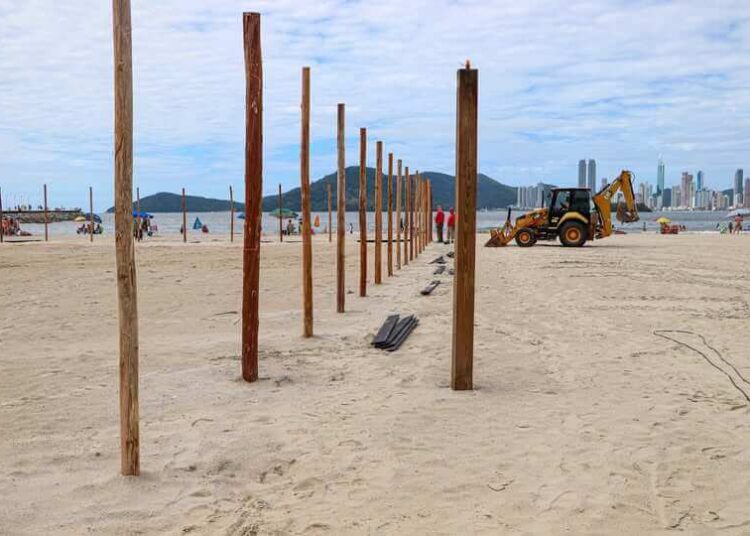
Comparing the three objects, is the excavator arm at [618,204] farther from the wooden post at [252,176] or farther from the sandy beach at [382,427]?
the wooden post at [252,176]

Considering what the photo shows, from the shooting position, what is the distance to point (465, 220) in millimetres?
5098

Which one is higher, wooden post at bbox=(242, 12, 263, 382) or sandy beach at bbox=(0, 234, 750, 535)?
wooden post at bbox=(242, 12, 263, 382)

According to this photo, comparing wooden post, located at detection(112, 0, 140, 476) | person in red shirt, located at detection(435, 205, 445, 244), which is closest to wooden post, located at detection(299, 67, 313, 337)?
wooden post, located at detection(112, 0, 140, 476)

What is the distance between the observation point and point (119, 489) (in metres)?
3.44

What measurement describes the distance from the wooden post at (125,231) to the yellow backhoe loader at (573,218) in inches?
876

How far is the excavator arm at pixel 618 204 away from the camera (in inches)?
1016


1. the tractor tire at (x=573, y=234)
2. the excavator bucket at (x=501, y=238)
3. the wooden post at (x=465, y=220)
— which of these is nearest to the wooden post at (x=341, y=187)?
the wooden post at (x=465, y=220)

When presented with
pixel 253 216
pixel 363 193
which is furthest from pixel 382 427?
pixel 363 193

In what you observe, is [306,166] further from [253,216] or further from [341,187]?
[253,216]

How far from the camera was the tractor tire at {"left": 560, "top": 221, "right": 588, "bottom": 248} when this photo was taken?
2439 cm

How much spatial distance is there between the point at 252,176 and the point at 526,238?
21.0 meters

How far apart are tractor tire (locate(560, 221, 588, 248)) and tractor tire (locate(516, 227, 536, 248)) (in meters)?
1.07

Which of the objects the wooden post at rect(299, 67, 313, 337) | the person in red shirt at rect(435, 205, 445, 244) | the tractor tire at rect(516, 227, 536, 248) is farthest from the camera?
the person in red shirt at rect(435, 205, 445, 244)

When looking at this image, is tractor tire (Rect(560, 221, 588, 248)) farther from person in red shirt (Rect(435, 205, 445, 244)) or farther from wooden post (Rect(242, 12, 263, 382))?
wooden post (Rect(242, 12, 263, 382))
